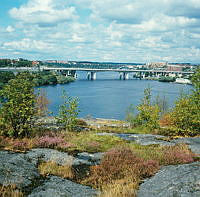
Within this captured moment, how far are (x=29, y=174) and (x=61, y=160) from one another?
2821 mm

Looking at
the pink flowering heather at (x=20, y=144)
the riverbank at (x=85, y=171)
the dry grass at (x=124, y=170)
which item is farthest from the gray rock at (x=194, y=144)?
the pink flowering heather at (x=20, y=144)

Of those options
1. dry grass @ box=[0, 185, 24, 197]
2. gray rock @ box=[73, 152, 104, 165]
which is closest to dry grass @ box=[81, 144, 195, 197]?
gray rock @ box=[73, 152, 104, 165]

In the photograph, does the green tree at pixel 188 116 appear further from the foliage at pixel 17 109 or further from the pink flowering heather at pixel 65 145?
the foliage at pixel 17 109

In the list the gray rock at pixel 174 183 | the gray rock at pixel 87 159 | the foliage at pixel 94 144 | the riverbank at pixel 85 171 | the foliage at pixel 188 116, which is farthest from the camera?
the foliage at pixel 188 116

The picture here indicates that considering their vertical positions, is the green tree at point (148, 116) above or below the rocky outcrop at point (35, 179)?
below

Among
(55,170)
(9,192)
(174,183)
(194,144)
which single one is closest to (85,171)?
(55,170)

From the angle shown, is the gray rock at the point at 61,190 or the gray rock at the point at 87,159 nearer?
the gray rock at the point at 61,190

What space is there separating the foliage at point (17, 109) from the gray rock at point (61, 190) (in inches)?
309

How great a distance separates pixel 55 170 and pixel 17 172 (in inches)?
66.0

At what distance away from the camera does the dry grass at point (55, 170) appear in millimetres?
10257

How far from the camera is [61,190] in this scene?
8.37m

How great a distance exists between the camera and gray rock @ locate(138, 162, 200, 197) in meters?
7.65

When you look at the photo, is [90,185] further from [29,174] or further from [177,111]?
[177,111]

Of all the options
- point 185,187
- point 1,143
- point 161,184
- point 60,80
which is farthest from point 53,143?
point 60,80
